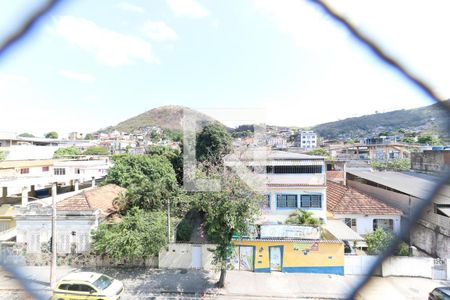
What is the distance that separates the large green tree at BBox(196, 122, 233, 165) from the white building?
6.64 m

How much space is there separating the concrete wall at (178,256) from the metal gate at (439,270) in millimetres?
5859

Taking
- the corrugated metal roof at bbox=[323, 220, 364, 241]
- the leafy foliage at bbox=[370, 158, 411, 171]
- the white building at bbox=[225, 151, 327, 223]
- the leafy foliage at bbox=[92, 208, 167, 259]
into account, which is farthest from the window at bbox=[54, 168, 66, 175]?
the leafy foliage at bbox=[370, 158, 411, 171]

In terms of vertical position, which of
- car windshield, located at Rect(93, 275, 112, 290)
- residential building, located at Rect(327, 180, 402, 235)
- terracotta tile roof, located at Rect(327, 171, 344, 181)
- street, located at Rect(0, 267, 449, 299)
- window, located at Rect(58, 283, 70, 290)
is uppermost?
terracotta tile roof, located at Rect(327, 171, 344, 181)

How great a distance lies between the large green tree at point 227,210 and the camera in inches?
251

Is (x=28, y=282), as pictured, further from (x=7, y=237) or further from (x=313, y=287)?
(x=7, y=237)

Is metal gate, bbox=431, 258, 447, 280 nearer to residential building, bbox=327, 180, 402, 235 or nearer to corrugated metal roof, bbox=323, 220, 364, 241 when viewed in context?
corrugated metal roof, bbox=323, 220, 364, 241

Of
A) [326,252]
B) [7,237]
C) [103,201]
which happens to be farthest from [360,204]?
[7,237]

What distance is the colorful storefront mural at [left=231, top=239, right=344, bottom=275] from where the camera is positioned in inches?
303

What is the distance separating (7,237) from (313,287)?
9.08 metres

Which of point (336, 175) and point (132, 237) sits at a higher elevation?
point (336, 175)

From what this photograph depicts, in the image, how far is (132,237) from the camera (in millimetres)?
7219

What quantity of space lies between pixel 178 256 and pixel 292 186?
423 cm

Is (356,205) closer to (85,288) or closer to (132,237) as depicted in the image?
(132,237)

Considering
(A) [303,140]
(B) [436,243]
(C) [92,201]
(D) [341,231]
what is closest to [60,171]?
(C) [92,201]
